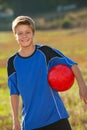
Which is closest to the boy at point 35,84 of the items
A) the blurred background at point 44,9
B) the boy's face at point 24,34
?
the boy's face at point 24,34

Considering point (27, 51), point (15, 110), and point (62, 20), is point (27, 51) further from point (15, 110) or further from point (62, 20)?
point (62, 20)

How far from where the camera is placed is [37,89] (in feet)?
15.2

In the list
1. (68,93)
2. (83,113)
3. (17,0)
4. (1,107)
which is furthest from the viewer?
(17,0)

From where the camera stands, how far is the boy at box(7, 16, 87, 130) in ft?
15.2

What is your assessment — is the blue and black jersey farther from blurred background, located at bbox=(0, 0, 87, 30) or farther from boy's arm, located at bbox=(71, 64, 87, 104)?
blurred background, located at bbox=(0, 0, 87, 30)

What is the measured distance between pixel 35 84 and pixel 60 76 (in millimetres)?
257

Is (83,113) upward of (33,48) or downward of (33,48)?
downward

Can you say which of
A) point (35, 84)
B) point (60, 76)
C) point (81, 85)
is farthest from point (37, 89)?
point (81, 85)

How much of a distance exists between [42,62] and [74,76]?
0.32 meters

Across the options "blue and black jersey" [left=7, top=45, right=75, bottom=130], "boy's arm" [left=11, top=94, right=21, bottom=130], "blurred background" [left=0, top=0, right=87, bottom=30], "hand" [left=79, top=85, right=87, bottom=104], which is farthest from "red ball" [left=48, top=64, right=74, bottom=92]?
"blurred background" [left=0, top=0, right=87, bottom=30]

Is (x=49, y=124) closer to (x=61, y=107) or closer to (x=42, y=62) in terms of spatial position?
(x=61, y=107)

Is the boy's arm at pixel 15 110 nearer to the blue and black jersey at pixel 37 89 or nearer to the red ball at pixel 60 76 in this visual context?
the blue and black jersey at pixel 37 89

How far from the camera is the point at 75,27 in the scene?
7200cm

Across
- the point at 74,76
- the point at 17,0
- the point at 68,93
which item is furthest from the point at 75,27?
→ the point at 74,76
